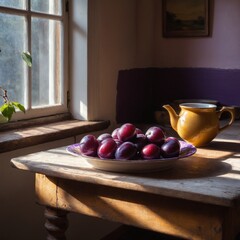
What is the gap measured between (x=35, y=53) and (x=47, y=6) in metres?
0.25

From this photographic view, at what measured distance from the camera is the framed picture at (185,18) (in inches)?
113

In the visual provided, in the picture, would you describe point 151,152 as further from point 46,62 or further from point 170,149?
point 46,62

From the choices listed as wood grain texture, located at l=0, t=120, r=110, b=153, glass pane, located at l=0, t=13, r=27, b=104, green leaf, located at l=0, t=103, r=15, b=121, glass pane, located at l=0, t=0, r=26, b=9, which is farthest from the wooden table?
glass pane, located at l=0, t=0, r=26, b=9

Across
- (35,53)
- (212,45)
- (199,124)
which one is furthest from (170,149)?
(212,45)

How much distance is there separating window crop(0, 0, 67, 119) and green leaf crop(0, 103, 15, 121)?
0.46 ft

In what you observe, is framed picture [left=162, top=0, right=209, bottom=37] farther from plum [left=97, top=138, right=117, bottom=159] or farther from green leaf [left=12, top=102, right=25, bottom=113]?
plum [left=97, top=138, right=117, bottom=159]

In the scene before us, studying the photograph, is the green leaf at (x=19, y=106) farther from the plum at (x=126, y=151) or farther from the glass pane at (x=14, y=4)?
the plum at (x=126, y=151)

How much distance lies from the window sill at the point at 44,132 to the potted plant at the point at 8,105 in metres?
0.08

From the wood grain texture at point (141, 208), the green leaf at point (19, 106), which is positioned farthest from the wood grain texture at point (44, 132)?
the wood grain texture at point (141, 208)

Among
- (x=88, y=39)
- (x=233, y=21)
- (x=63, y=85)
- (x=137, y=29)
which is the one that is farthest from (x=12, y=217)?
(x=233, y=21)

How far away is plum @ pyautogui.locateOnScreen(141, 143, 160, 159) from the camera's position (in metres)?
1.52

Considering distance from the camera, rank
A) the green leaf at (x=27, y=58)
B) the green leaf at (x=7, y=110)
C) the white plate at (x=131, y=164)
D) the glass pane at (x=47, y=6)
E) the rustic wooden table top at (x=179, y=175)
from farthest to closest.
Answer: the glass pane at (x=47, y=6) → the green leaf at (x=27, y=58) → the green leaf at (x=7, y=110) → the white plate at (x=131, y=164) → the rustic wooden table top at (x=179, y=175)

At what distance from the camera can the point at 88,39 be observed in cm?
248

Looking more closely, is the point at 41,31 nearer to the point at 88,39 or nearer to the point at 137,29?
the point at 88,39
